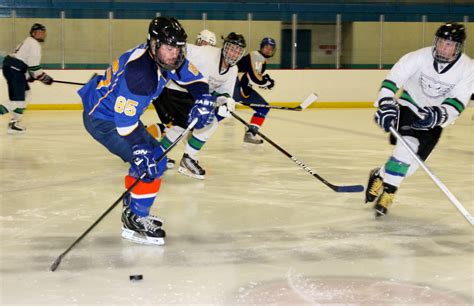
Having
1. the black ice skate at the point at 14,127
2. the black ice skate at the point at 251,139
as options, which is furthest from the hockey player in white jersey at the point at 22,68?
the black ice skate at the point at 251,139

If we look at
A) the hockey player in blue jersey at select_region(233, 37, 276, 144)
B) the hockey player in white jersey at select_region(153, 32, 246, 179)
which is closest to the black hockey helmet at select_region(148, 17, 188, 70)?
the hockey player in white jersey at select_region(153, 32, 246, 179)

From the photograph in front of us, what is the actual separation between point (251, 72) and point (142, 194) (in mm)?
3660

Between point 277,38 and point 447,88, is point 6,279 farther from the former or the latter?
point 277,38

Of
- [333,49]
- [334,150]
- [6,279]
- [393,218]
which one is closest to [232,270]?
[6,279]

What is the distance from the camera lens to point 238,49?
5.42 meters

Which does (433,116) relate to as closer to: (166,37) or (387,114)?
(387,114)

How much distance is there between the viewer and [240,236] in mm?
3750

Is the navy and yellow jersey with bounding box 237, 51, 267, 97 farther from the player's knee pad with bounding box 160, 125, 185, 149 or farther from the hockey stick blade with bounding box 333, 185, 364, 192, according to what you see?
the hockey stick blade with bounding box 333, 185, 364, 192

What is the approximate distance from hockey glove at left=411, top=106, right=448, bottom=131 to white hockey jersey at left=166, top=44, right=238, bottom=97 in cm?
187

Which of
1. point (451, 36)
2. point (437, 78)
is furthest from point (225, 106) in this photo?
point (451, 36)

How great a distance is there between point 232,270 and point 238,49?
252cm

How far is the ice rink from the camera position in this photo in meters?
2.92

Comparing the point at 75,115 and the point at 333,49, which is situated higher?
the point at 333,49

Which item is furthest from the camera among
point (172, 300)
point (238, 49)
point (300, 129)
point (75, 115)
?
point (75, 115)
